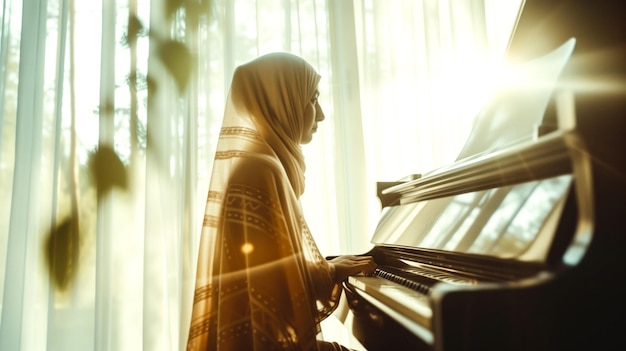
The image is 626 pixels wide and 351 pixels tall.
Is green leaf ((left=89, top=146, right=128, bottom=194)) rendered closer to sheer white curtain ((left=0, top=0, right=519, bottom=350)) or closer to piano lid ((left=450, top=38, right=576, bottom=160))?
sheer white curtain ((left=0, top=0, right=519, bottom=350))

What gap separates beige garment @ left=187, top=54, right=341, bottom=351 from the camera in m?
1.23

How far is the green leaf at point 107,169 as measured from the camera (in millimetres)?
2271

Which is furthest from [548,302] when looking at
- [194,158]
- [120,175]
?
[120,175]

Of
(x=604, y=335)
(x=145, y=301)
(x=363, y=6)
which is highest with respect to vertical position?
(x=363, y=6)

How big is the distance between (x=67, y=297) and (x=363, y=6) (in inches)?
83.8

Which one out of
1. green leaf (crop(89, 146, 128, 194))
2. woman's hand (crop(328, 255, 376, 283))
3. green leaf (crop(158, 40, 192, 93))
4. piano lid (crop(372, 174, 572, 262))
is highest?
green leaf (crop(158, 40, 192, 93))

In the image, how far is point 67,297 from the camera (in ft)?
7.23

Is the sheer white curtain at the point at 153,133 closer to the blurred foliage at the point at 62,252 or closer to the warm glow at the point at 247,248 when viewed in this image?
the blurred foliage at the point at 62,252

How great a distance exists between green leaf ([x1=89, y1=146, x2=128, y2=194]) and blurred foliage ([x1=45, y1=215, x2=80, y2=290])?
0.24 metres

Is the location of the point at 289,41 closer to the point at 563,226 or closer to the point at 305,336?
the point at 305,336

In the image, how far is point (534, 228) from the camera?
822 millimetres

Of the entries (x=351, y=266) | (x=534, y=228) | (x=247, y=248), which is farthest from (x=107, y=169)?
(x=534, y=228)

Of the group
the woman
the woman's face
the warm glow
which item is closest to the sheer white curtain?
the woman's face

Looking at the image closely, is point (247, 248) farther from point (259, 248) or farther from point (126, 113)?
point (126, 113)
